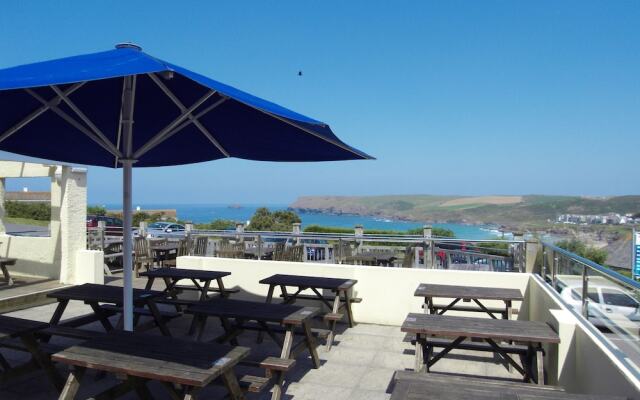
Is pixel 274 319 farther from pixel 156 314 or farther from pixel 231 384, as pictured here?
pixel 156 314

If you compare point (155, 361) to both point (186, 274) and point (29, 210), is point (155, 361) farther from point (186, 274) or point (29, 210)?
point (29, 210)

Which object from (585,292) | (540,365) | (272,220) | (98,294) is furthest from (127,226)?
(272,220)

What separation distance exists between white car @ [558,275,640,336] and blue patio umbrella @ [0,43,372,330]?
6.51 ft

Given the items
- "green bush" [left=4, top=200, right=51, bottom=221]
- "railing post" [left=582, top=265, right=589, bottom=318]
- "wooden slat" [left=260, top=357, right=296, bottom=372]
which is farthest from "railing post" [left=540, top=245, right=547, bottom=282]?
"green bush" [left=4, top=200, right=51, bottom=221]

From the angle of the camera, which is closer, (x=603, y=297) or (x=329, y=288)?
(x=603, y=297)

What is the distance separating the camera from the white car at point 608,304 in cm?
262

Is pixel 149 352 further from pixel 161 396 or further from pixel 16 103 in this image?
pixel 16 103

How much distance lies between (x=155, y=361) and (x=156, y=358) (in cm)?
5

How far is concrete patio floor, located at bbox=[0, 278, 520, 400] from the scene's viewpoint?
411cm

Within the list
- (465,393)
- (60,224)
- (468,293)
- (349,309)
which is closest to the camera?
(465,393)

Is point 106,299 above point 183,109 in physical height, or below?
below

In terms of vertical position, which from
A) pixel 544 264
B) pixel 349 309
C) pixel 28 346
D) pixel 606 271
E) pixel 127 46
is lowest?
pixel 349 309

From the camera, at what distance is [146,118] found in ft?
14.5

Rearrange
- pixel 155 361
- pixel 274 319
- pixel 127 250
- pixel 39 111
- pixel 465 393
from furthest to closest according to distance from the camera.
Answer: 1. pixel 274 319
2. pixel 127 250
3. pixel 39 111
4. pixel 155 361
5. pixel 465 393
